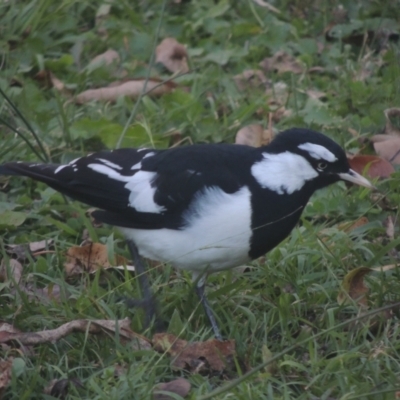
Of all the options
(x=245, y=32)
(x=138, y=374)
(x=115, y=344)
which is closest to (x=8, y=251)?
(x=115, y=344)

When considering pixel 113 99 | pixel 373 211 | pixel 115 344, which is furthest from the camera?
pixel 113 99

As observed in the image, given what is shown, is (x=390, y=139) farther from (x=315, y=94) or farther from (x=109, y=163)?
(x=109, y=163)

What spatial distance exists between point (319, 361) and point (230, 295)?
2.13 feet

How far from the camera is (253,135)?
5.20m

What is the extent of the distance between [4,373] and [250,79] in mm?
3129

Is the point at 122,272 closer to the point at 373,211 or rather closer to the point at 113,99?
the point at 373,211

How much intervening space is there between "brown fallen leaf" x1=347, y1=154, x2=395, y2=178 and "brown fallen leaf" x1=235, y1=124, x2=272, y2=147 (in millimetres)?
533

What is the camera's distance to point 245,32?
251 inches

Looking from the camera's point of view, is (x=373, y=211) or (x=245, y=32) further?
(x=245, y=32)

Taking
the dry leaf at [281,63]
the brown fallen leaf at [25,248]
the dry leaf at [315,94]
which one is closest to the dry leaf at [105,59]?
the dry leaf at [281,63]

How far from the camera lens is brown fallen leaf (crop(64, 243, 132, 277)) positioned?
13.8 ft

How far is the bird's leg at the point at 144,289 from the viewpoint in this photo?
3740mm

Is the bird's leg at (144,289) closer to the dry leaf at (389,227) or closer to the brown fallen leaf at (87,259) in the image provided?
the brown fallen leaf at (87,259)

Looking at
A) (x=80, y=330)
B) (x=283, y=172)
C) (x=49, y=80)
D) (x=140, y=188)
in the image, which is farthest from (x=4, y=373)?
(x=49, y=80)
